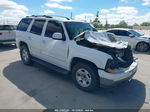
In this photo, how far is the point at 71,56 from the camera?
4133mm

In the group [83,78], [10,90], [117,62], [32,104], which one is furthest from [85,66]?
[10,90]

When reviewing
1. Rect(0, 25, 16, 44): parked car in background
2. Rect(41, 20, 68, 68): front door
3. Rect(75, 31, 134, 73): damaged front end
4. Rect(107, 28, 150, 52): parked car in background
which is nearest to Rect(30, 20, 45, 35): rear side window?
Rect(41, 20, 68, 68): front door

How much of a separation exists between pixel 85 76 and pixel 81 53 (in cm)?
67

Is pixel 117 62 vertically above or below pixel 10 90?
above

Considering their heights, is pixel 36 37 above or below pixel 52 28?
below

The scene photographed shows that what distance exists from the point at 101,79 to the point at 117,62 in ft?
1.94

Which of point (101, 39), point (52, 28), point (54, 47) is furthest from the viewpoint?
point (52, 28)

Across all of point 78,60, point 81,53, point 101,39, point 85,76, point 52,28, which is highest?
point 52,28

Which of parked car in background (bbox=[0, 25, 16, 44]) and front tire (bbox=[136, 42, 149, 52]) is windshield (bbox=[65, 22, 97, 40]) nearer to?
front tire (bbox=[136, 42, 149, 52])

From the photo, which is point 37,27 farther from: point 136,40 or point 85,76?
point 136,40

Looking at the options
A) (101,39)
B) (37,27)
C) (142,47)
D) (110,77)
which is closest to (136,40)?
(142,47)

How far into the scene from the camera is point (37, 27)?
5.45 metres

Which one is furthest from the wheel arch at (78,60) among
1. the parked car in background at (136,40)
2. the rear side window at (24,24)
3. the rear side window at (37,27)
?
the parked car in background at (136,40)

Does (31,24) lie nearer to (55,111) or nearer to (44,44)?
(44,44)
